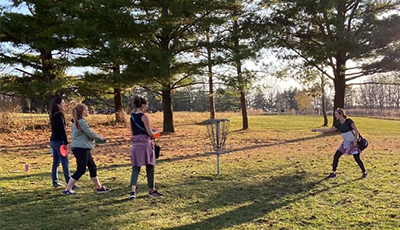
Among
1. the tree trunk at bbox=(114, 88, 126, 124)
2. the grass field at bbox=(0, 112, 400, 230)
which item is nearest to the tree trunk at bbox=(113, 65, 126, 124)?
the tree trunk at bbox=(114, 88, 126, 124)

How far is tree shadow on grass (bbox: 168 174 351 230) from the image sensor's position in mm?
4102

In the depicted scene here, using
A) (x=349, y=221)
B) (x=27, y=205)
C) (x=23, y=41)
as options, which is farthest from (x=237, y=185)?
(x=23, y=41)

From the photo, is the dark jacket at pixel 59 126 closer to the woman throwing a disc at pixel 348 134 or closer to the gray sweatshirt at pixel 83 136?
the gray sweatshirt at pixel 83 136

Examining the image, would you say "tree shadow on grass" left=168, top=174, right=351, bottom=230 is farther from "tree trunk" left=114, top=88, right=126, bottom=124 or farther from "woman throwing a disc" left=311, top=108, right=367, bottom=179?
"tree trunk" left=114, top=88, right=126, bottom=124

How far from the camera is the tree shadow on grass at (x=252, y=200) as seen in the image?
4102 millimetres

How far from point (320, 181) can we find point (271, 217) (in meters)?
2.49

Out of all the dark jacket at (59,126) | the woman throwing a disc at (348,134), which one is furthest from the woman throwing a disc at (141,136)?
the woman throwing a disc at (348,134)

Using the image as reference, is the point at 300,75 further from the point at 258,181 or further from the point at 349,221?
the point at 349,221

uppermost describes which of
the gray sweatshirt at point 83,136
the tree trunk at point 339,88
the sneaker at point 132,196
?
the tree trunk at point 339,88

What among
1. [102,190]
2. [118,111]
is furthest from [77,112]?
[118,111]

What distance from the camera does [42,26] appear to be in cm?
1383

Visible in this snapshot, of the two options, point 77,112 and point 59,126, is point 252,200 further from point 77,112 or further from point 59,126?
point 59,126

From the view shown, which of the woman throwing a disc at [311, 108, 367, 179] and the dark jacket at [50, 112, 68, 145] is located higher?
the dark jacket at [50, 112, 68, 145]

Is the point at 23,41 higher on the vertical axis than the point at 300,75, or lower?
higher
